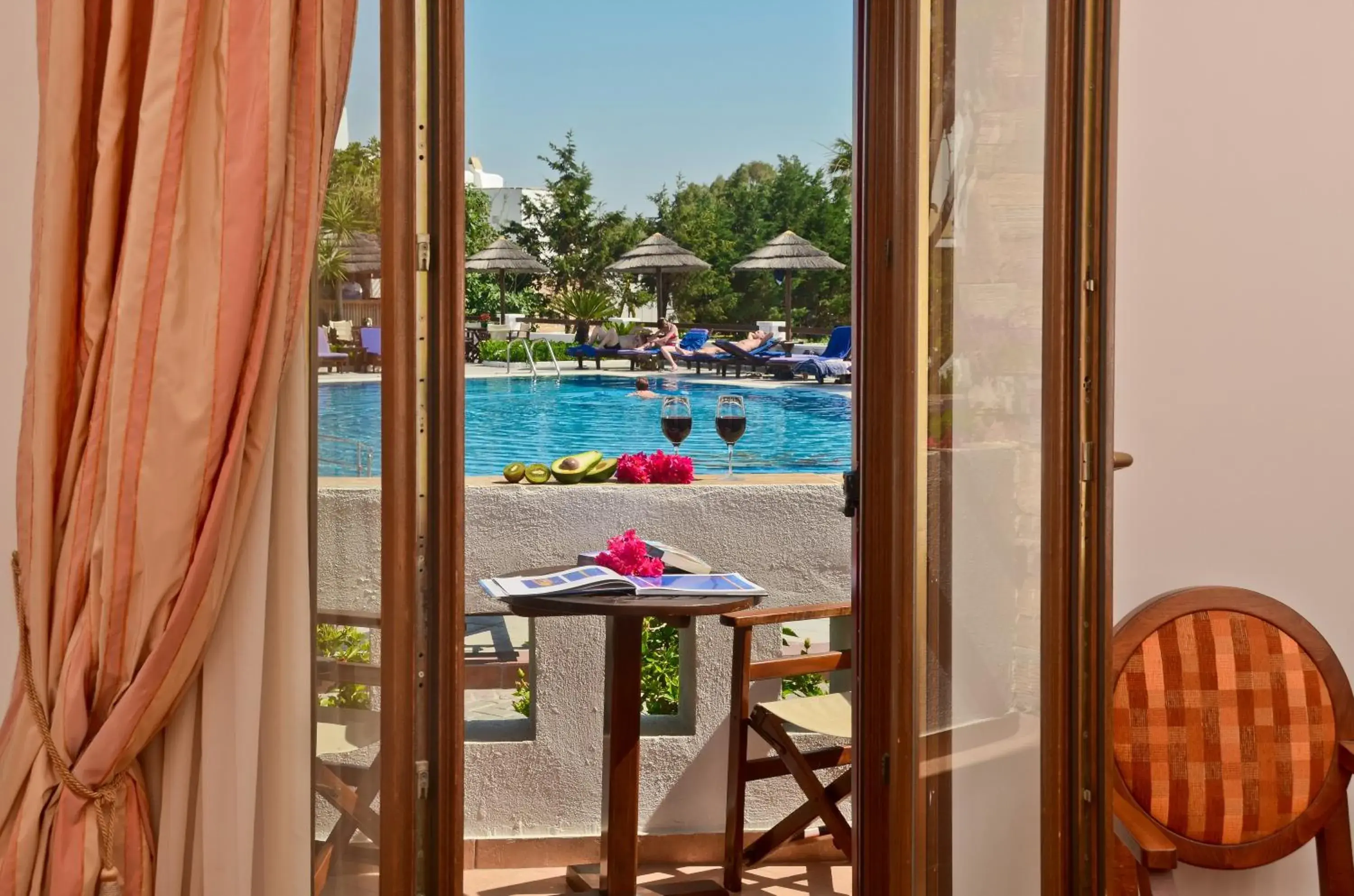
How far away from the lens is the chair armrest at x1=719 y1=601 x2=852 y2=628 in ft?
8.67

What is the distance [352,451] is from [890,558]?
1021 millimetres

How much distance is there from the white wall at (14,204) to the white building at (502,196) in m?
3.97

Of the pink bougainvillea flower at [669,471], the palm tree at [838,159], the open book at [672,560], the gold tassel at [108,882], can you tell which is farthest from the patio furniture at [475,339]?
the gold tassel at [108,882]

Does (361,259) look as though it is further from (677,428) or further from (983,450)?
(677,428)

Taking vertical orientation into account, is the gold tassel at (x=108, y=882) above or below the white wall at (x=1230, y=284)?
below

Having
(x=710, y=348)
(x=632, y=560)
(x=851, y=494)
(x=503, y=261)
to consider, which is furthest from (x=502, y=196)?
(x=851, y=494)

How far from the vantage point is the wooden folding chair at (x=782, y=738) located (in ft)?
8.66

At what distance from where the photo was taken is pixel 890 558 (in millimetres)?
2008

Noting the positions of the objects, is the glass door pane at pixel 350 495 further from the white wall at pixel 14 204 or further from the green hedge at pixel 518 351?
the green hedge at pixel 518 351

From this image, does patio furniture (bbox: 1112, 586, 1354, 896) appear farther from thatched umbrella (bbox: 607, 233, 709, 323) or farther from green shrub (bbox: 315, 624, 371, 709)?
thatched umbrella (bbox: 607, 233, 709, 323)

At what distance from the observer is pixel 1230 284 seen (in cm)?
210

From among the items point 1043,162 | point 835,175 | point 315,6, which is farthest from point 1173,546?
point 835,175

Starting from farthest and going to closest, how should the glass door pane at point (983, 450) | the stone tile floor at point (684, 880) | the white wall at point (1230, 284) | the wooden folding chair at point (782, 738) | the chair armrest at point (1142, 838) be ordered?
the stone tile floor at point (684, 880) < the wooden folding chair at point (782, 738) < the white wall at point (1230, 284) < the chair armrest at point (1142, 838) < the glass door pane at point (983, 450)

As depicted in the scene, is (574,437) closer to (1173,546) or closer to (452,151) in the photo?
(1173,546)
